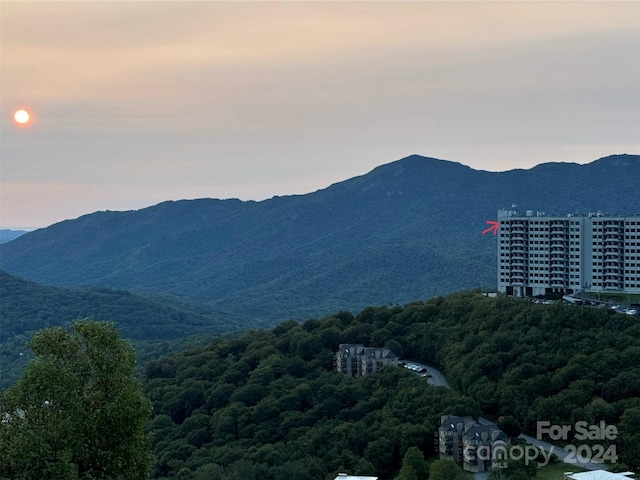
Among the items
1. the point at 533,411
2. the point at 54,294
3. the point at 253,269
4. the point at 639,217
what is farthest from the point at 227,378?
the point at 253,269

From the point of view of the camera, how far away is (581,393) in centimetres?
3528

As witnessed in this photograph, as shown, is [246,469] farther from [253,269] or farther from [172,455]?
[253,269]

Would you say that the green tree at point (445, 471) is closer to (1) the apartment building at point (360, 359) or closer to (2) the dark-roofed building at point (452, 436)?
(2) the dark-roofed building at point (452, 436)

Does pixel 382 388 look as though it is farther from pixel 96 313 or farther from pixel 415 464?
pixel 96 313

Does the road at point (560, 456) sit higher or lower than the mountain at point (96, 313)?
higher

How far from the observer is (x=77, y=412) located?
12211 millimetres

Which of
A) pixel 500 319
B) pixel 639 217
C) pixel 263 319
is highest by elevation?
pixel 639 217

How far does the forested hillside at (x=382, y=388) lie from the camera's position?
35.1 metres

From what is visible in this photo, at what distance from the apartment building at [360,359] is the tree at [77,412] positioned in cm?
3434

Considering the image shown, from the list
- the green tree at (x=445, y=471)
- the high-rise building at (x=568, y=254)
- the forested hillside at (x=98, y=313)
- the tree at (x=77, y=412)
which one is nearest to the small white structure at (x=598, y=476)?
the green tree at (x=445, y=471)

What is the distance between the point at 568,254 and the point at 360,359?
45.2 ft

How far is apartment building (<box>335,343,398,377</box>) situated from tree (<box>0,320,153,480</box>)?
1352 inches

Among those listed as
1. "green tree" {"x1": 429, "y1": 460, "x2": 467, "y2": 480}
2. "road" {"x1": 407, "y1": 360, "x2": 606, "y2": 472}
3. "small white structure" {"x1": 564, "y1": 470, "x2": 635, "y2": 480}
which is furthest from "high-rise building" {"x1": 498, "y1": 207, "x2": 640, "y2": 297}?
"small white structure" {"x1": 564, "y1": 470, "x2": 635, "y2": 480}

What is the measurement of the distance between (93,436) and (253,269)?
178 m
